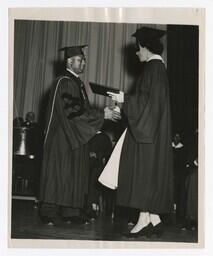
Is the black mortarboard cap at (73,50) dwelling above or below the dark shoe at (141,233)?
above

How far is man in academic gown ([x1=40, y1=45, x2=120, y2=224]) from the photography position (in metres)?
3.68

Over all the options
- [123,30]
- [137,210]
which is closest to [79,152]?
[137,210]

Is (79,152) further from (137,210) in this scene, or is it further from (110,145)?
(137,210)

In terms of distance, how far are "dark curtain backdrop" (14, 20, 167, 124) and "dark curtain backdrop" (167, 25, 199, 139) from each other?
0.10 m

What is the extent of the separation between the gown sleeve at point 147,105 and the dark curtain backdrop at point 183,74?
71 millimetres

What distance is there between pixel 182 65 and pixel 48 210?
4.05ft

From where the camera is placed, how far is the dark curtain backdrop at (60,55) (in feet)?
12.0

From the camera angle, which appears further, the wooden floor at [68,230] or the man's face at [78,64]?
the man's face at [78,64]

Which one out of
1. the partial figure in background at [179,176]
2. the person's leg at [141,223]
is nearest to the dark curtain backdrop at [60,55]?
the partial figure in background at [179,176]

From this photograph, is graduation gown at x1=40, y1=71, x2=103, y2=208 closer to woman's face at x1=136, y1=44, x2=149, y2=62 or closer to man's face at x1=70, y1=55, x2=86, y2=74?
man's face at x1=70, y1=55, x2=86, y2=74

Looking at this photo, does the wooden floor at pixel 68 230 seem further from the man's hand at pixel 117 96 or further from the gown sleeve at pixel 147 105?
the man's hand at pixel 117 96

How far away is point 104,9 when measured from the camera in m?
3.61

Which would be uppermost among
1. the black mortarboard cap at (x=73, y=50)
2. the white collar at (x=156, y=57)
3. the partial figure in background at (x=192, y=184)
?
the black mortarboard cap at (x=73, y=50)

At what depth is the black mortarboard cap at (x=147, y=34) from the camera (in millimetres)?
3680
